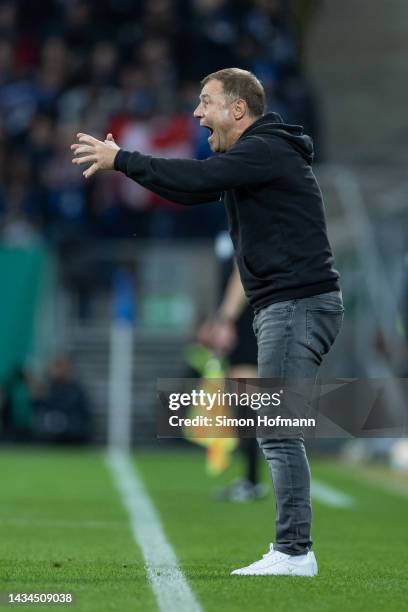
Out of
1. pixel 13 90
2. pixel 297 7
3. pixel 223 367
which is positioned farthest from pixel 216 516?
pixel 297 7

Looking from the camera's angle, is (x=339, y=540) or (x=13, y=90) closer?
(x=339, y=540)

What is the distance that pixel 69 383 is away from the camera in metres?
17.8

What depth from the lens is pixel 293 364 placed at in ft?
18.1

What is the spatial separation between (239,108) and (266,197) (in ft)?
1.15

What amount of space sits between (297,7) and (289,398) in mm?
16317

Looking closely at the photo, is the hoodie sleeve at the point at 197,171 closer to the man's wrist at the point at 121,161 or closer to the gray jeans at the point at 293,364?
the man's wrist at the point at 121,161

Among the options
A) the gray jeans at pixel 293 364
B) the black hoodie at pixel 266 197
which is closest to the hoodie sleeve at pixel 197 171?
the black hoodie at pixel 266 197

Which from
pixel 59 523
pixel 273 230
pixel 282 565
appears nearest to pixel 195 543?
pixel 59 523

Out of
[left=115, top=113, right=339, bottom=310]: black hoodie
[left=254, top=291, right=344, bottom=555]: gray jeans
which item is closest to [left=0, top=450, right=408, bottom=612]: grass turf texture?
[left=254, top=291, right=344, bottom=555]: gray jeans

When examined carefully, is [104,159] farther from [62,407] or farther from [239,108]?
[62,407]

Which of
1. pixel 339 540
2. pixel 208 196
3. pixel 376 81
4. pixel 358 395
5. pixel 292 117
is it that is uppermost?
pixel 376 81

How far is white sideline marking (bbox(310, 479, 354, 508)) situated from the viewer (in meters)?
10.3

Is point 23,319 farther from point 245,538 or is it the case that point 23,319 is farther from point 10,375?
point 245,538

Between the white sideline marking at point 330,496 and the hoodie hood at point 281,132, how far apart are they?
4.78 meters
